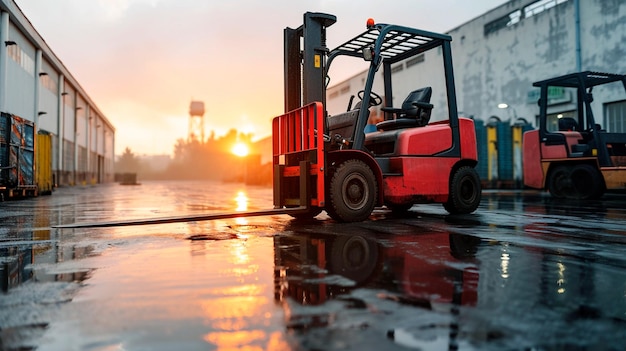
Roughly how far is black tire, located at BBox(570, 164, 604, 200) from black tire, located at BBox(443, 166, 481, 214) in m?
5.41

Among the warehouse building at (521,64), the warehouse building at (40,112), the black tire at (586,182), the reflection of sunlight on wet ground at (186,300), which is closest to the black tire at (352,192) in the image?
the reflection of sunlight on wet ground at (186,300)

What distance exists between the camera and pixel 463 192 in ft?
26.2

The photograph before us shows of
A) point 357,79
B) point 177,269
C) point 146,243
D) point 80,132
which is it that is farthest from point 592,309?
point 80,132

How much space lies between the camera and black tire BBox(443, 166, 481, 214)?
771 cm

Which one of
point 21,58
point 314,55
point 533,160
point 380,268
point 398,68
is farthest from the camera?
point 398,68

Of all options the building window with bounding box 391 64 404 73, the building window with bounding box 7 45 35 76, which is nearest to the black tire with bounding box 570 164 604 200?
the building window with bounding box 391 64 404 73

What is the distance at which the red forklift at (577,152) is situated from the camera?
35.8 feet

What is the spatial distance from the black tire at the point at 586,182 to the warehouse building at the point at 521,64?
7.09 metres

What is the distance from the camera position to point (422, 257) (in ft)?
12.1

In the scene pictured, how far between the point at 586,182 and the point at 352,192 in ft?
28.3

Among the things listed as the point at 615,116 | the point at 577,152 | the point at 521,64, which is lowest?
the point at 577,152

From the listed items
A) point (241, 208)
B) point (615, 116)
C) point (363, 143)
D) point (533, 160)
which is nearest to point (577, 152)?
point (533, 160)

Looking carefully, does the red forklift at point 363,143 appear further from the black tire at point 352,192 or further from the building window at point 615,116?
the building window at point 615,116

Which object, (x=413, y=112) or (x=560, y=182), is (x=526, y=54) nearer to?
(x=560, y=182)
